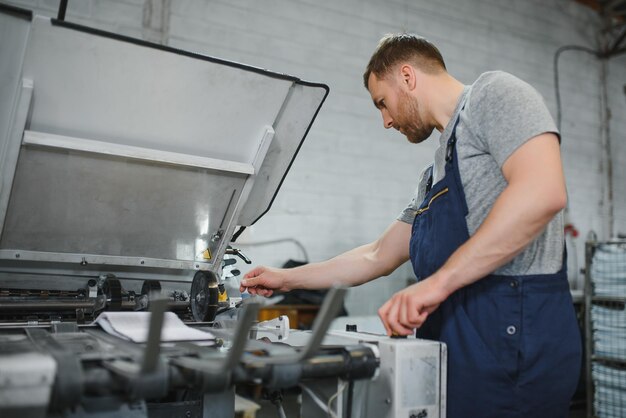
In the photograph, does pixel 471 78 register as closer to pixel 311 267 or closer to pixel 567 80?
pixel 567 80

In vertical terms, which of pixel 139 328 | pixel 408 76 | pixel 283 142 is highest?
pixel 408 76

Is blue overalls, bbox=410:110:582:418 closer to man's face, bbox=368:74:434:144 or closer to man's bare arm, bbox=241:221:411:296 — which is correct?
man's face, bbox=368:74:434:144

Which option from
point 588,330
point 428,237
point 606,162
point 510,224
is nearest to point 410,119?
point 428,237

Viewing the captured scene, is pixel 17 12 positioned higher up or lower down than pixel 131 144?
higher up

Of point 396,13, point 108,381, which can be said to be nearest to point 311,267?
point 108,381

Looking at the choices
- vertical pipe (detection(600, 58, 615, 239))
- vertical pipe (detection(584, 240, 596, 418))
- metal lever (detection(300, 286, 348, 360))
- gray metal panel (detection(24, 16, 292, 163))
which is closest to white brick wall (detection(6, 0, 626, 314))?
vertical pipe (detection(600, 58, 615, 239))

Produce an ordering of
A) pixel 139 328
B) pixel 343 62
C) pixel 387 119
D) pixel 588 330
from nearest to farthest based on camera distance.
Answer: pixel 139 328, pixel 387 119, pixel 588 330, pixel 343 62

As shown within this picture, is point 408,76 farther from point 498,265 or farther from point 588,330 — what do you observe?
point 588,330

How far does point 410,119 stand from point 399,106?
0.05 metres

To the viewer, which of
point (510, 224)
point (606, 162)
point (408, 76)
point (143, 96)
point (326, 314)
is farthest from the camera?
point (606, 162)

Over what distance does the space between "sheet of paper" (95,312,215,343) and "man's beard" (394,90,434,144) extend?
29.2 inches

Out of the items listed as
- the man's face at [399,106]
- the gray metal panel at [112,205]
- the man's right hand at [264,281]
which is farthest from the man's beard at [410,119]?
the man's right hand at [264,281]

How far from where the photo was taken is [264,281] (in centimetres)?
163

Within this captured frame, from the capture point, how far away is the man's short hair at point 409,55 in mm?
1367
